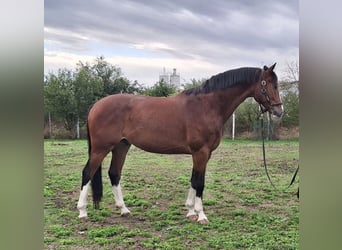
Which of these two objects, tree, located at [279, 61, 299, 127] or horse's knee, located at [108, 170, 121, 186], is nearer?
tree, located at [279, 61, 299, 127]

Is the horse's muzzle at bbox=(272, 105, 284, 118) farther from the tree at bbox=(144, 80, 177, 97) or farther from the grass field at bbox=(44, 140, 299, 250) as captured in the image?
the tree at bbox=(144, 80, 177, 97)

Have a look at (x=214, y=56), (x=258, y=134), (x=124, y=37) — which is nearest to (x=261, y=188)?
(x=258, y=134)

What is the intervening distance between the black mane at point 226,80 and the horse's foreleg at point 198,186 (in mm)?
299

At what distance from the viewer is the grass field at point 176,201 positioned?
172cm

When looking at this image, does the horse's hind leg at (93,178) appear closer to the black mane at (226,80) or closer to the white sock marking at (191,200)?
the white sock marking at (191,200)

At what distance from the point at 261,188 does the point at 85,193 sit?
0.85 metres

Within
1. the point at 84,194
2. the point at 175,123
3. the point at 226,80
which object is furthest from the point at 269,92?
the point at 84,194

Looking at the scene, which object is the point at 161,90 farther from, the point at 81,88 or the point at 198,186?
the point at 198,186

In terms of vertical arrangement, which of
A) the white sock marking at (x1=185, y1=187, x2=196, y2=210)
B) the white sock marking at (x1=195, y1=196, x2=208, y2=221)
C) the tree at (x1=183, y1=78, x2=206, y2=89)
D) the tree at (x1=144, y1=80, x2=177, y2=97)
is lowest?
the white sock marking at (x1=195, y1=196, x2=208, y2=221)

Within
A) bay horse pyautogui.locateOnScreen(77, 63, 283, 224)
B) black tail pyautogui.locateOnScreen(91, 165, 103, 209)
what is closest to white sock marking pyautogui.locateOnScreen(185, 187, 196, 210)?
bay horse pyautogui.locateOnScreen(77, 63, 283, 224)

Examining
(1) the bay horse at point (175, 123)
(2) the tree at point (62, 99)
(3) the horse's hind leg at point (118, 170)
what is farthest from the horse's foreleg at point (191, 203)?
(2) the tree at point (62, 99)

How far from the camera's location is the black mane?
69.7 inches

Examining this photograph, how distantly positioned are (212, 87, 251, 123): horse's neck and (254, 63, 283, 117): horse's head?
57mm
